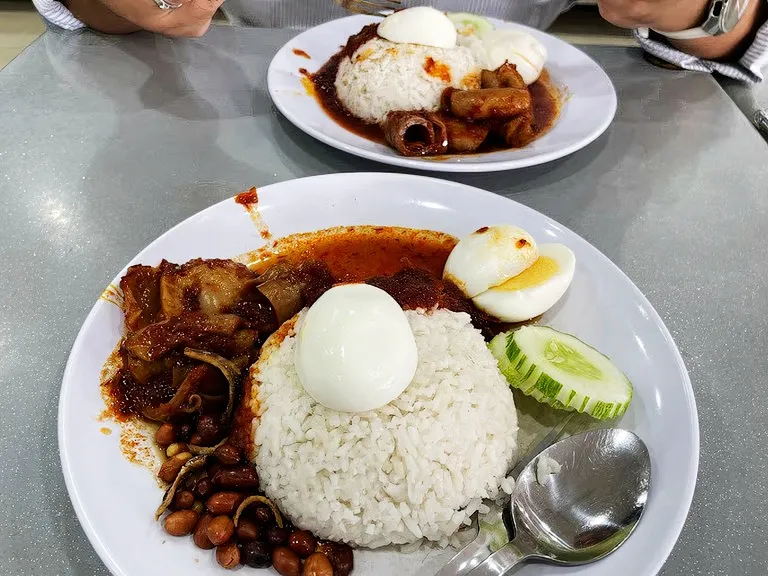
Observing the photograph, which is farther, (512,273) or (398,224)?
(398,224)

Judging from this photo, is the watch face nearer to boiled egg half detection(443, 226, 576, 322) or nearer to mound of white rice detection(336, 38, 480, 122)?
mound of white rice detection(336, 38, 480, 122)

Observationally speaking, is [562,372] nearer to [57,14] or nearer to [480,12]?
[480,12]

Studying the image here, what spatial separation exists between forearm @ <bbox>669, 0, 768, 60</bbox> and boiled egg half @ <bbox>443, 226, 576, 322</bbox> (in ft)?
7.83

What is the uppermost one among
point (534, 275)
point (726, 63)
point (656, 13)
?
point (656, 13)

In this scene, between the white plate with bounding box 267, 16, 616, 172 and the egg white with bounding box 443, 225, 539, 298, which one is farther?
the white plate with bounding box 267, 16, 616, 172

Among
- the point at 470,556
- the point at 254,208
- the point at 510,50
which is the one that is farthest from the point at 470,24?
the point at 470,556

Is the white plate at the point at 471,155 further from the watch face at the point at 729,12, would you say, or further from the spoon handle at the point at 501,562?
the spoon handle at the point at 501,562

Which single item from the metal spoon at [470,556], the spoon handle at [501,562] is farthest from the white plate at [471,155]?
the spoon handle at [501,562]

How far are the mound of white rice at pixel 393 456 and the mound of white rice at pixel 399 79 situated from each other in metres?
1.78

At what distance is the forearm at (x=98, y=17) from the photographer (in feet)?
11.3

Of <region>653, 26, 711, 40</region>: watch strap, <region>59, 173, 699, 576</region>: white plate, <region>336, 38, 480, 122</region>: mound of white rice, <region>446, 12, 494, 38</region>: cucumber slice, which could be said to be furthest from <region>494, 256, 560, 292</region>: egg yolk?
<region>653, 26, 711, 40</region>: watch strap

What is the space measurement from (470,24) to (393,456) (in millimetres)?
2849

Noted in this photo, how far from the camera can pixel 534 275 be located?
1950 millimetres

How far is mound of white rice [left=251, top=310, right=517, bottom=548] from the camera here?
4.94 feet
